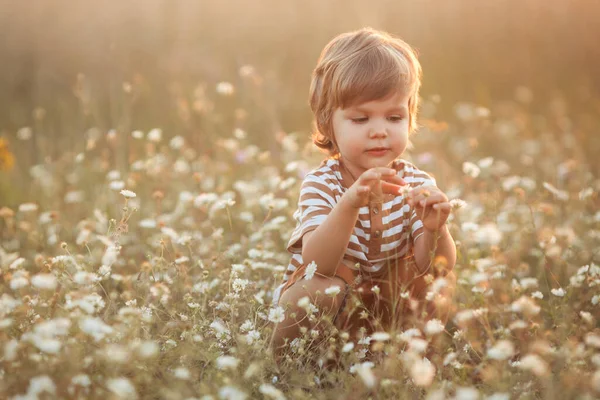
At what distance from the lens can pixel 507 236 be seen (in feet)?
11.3

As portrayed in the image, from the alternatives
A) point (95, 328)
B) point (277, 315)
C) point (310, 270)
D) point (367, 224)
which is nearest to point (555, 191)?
point (367, 224)

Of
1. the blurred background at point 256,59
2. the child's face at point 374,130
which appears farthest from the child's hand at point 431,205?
the blurred background at point 256,59

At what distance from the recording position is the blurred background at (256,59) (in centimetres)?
570

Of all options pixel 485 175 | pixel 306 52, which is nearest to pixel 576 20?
pixel 306 52

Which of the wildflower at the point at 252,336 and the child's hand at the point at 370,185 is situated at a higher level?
the child's hand at the point at 370,185

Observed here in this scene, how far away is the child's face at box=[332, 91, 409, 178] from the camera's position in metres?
2.46

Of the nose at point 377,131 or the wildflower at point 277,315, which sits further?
the nose at point 377,131

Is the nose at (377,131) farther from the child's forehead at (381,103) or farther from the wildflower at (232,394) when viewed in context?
the wildflower at (232,394)

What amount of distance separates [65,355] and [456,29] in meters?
6.53

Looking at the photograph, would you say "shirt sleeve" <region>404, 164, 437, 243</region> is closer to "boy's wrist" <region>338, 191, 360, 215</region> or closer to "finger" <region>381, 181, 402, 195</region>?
"finger" <region>381, 181, 402, 195</region>

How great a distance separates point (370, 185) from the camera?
7.18 feet

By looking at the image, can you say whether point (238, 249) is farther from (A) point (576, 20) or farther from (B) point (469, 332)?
(A) point (576, 20)

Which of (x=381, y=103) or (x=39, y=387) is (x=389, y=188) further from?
(x=39, y=387)

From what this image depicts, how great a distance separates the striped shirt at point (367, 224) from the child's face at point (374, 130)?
0.15 meters
